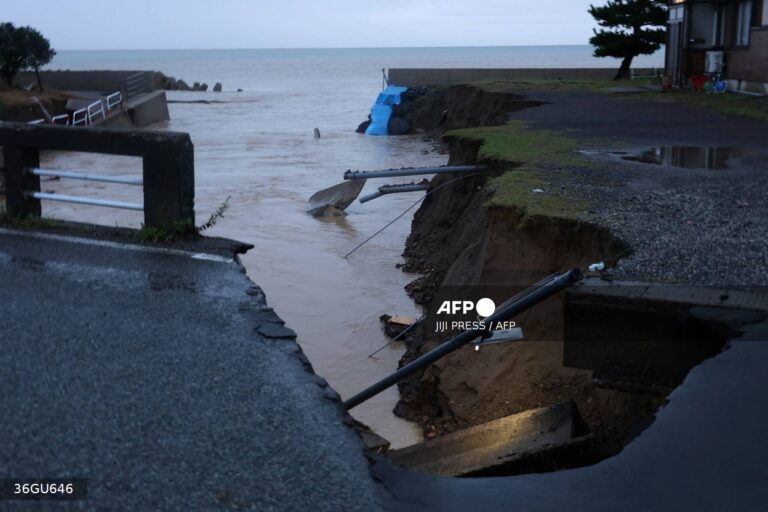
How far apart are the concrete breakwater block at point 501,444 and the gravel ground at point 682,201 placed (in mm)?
1239

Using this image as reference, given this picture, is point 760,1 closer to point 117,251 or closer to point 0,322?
point 117,251

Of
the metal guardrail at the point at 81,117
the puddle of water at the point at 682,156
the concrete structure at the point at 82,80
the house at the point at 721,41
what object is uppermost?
the house at the point at 721,41

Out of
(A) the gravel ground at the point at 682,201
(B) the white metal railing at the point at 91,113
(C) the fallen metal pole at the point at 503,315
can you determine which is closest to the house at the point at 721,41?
(A) the gravel ground at the point at 682,201

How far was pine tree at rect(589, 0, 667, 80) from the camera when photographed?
37.2 meters

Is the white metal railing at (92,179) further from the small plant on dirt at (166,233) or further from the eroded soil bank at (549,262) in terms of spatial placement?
the eroded soil bank at (549,262)

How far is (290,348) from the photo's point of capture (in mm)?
5812

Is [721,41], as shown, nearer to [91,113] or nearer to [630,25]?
[630,25]

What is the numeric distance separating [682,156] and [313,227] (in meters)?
8.27

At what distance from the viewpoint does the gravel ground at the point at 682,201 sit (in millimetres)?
6871

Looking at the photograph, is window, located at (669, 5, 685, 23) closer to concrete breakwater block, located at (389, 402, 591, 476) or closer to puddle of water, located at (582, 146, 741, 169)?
puddle of water, located at (582, 146, 741, 169)

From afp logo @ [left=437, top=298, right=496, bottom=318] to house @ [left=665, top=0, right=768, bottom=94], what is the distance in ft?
55.7

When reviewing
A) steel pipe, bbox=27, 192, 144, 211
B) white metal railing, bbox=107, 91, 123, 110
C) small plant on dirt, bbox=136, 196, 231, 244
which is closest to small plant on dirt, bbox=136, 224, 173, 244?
small plant on dirt, bbox=136, 196, 231, 244

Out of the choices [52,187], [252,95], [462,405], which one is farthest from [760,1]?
[252,95]

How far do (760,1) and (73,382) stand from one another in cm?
2364
